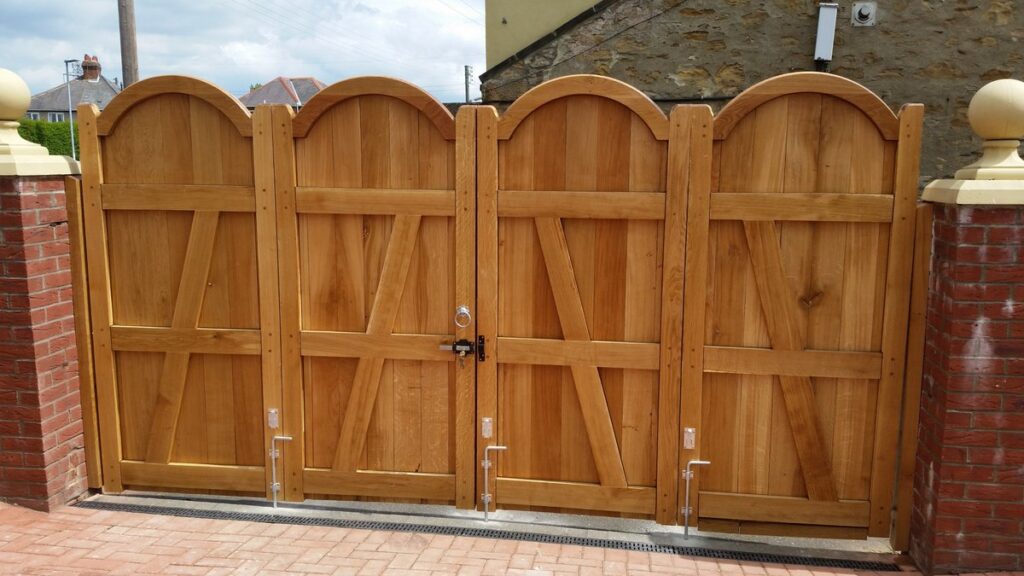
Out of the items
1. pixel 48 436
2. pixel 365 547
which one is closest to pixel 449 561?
pixel 365 547

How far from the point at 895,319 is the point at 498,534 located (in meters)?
2.44

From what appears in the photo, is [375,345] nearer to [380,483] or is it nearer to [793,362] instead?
[380,483]

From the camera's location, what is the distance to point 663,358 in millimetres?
3998

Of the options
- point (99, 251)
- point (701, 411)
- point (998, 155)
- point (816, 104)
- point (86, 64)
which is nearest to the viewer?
point (998, 155)

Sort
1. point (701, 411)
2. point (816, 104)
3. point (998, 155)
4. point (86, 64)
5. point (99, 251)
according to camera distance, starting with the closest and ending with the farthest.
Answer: point (998, 155)
point (816, 104)
point (701, 411)
point (99, 251)
point (86, 64)

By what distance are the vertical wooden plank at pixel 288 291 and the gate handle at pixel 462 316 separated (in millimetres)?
955

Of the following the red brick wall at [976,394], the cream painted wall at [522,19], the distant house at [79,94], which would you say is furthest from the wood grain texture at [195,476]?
the distant house at [79,94]

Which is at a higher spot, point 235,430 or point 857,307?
point 857,307

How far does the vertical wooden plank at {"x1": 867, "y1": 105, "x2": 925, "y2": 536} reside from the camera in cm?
370

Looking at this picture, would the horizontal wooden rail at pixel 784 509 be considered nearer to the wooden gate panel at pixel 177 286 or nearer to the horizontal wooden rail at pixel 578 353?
the horizontal wooden rail at pixel 578 353

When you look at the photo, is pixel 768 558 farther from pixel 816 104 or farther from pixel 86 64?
pixel 86 64

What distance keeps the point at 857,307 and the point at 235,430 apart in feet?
12.0

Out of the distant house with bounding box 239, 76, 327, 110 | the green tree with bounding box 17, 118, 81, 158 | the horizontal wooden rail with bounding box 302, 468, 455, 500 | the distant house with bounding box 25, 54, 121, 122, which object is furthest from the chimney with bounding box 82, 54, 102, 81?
the horizontal wooden rail with bounding box 302, 468, 455, 500

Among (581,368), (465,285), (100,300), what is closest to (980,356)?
(581,368)
